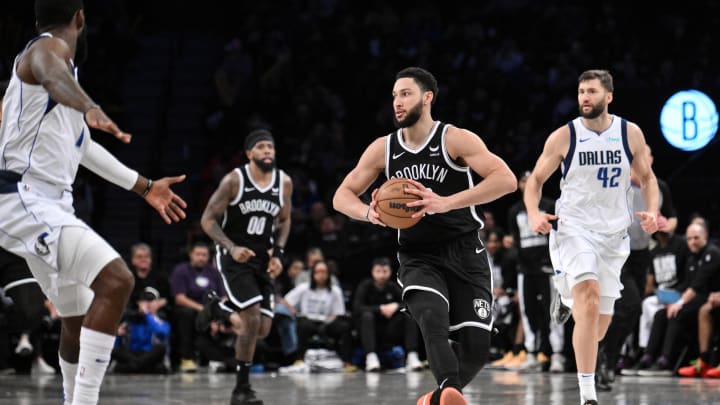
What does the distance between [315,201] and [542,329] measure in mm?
4620

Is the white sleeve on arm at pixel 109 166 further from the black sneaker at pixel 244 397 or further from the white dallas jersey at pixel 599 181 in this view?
the white dallas jersey at pixel 599 181

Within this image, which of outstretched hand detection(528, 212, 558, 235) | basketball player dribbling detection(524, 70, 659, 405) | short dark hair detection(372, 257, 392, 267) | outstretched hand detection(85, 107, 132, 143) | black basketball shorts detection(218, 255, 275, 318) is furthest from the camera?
short dark hair detection(372, 257, 392, 267)

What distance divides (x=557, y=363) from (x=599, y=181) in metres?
5.11

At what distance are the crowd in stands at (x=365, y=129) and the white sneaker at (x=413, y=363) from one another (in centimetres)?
2

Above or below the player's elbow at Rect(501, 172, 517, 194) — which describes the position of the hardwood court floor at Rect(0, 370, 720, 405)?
below

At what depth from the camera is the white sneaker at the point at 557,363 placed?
Answer: 482 inches

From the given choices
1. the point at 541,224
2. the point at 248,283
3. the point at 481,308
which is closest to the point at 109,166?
the point at 481,308

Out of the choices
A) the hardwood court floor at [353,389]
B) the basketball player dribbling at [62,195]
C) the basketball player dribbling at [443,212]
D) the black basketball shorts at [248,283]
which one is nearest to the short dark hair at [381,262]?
the hardwood court floor at [353,389]

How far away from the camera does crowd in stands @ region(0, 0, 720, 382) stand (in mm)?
12484

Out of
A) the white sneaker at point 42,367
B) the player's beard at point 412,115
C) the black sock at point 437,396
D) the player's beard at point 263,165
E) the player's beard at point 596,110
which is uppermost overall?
the player's beard at point 596,110

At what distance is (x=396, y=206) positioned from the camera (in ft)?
19.1

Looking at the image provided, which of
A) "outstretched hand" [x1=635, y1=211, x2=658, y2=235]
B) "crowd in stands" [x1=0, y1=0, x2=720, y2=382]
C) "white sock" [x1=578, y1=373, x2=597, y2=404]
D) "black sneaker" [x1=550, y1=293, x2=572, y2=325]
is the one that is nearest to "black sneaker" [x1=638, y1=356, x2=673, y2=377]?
"crowd in stands" [x1=0, y1=0, x2=720, y2=382]

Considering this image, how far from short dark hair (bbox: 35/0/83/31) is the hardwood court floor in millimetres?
4102

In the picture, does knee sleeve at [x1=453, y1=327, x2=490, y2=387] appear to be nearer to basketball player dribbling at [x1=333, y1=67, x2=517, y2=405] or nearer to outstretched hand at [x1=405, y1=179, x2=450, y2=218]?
basketball player dribbling at [x1=333, y1=67, x2=517, y2=405]
